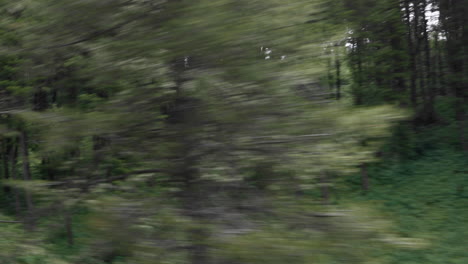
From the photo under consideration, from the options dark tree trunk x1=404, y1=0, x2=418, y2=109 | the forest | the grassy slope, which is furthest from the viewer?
dark tree trunk x1=404, y1=0, x2=418, y2=109

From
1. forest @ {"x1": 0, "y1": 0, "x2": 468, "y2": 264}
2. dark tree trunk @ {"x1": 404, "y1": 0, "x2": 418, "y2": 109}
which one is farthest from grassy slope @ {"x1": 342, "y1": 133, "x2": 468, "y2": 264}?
forest @ {"x1": 0, "y1": 0, "x2": 468, "y2": 264}

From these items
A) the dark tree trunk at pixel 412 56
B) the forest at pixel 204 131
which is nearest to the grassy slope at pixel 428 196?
the dark tree trunk at pixel 412 56

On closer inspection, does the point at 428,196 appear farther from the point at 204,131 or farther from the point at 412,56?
the point at 204,131

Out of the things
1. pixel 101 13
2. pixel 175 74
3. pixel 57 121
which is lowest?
pixel 57 121

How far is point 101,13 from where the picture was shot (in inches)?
147

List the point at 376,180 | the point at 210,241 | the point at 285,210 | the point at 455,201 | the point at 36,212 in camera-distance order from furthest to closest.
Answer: the point at 376,180
the point at 455,201
the point at 36,212
the point at 285,210
the point at 210,241

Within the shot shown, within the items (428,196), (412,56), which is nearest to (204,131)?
(428,196)

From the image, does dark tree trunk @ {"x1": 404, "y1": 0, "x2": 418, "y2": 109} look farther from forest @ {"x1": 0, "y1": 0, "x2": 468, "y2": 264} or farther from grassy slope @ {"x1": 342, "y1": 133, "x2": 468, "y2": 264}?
forest @ {"x1": 0, "y1": 0, "x2": 468, "y2": 264}

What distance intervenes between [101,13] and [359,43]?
9.94 meters

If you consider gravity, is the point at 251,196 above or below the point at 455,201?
above

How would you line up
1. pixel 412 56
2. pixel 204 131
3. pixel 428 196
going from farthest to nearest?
1. pixel 412 56
2. pixel 428 196
3. pixel 204 131

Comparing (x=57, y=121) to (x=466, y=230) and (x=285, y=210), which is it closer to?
(x=285, y=210)

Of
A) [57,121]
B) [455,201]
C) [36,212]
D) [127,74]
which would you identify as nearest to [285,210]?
[127,74]

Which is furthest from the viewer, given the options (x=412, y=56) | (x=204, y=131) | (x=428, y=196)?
(x=412, y=56)
